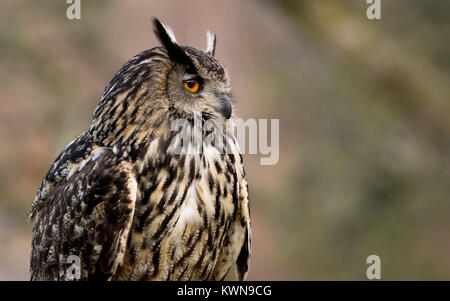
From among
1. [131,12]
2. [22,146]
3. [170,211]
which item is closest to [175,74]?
[170,211]

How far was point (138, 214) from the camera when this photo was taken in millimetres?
3053

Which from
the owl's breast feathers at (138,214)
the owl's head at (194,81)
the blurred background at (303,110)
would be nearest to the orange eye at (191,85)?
the owl's head at (194,81)

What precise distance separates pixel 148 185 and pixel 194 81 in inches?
24.5

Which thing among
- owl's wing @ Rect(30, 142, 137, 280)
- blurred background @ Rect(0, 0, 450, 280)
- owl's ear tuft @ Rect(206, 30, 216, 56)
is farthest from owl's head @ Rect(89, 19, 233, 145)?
blurred background @ Rect(0, 0, 450, 280)

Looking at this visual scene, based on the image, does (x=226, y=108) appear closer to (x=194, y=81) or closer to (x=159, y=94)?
(x=194, y=81)

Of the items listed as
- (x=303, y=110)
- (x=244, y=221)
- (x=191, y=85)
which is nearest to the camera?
(x=191, y=85)

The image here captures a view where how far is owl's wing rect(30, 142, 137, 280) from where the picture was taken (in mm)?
2969

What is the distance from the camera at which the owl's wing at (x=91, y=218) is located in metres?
2.97

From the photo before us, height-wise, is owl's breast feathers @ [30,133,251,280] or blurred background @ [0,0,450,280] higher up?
blurred background @ [0,0,450,280]

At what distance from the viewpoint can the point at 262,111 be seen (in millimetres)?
8914

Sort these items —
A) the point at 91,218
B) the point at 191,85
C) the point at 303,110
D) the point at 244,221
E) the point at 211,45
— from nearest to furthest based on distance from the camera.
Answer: the point at 91,218 → the point at 191,85 → the point at 244,221 → the point at 211,45 → the point at 303,110

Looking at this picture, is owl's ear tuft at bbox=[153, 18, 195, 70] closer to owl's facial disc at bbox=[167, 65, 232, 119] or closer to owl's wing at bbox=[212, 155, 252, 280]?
owl's facial disc at bbox=[167, 65, 232, 119]

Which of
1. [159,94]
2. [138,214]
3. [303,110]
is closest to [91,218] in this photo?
[138,214]

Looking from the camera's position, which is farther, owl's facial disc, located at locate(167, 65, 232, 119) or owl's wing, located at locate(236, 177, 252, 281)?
owl's wing, located at locate(236, 177, 252, 281)
